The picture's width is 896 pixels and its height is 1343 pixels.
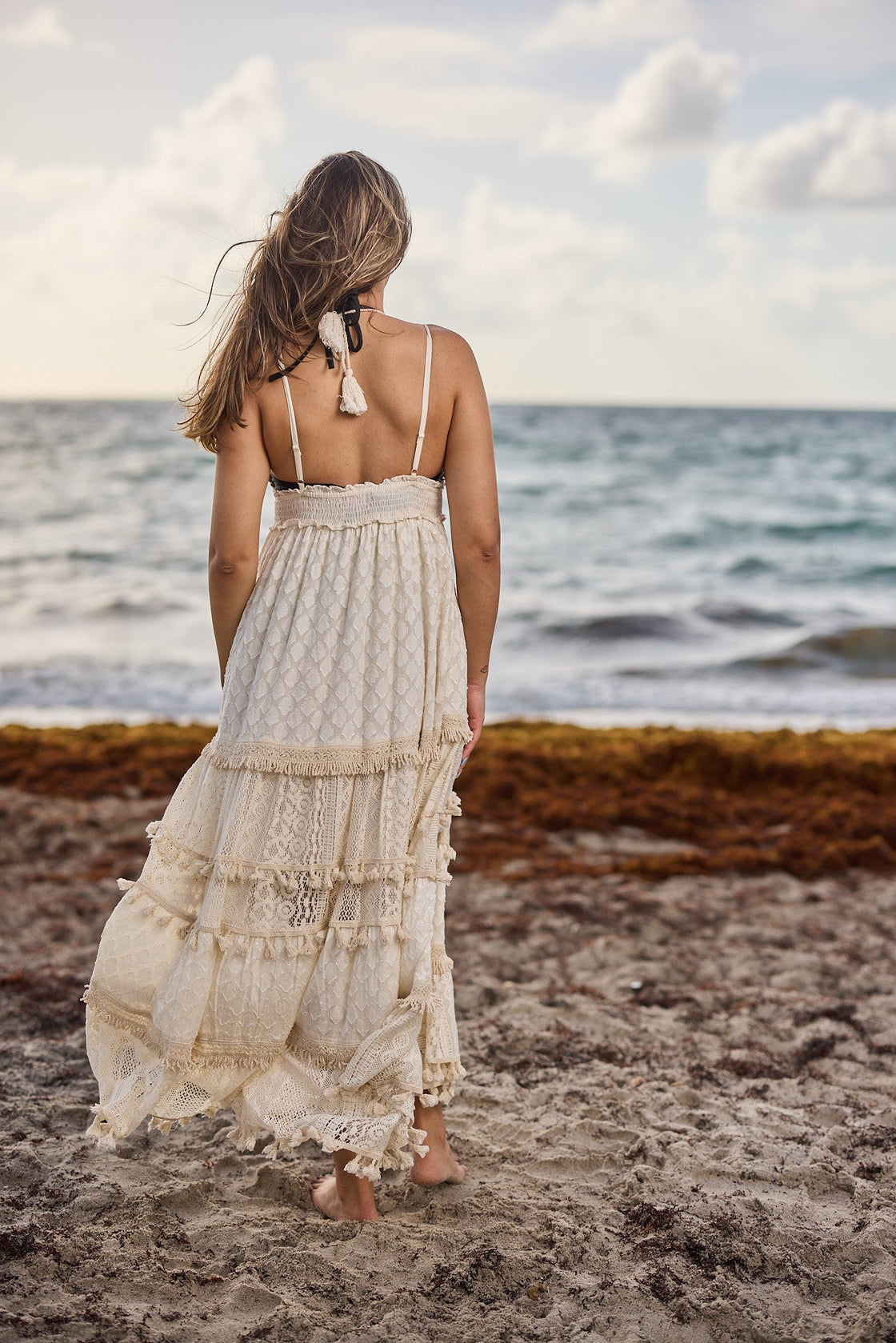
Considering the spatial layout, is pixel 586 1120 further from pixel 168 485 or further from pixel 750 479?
pixel 750 479

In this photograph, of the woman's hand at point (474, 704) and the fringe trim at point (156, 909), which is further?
the woman's hand at point (474, 704)

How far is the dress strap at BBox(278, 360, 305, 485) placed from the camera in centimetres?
236

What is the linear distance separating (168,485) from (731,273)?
52.1 feet

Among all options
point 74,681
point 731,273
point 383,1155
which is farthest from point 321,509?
point 731,273

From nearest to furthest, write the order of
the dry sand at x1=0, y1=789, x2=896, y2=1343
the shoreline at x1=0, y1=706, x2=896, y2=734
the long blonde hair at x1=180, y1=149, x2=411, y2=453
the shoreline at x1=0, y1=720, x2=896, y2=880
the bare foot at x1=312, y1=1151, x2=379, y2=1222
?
the dry sand at x1=0, y1=789, x2=896, y2=1343 → the long blonde hair at x1=180, y1=149, x2=411, y2=453 → the bare foot at x1=312, y1=1151, x2=379, y2=1222 → the shoreline at x1=0, y1=720, x2=896, y2=880 → the shoreline at x1=0, y1=706, x2=896, y2=734

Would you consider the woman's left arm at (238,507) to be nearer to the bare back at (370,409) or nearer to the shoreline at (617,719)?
the bare back at (370,409)

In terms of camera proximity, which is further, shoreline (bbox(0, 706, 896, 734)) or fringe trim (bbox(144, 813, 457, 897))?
shoreline (bbox(0, 706, 896, 734))

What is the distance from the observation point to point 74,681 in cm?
1023

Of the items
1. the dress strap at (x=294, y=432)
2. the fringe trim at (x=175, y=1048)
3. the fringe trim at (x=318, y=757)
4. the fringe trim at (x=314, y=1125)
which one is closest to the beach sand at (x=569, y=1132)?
the fringe trim at (x=314, y=1125)

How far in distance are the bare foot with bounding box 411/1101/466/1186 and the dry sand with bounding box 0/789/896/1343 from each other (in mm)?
41

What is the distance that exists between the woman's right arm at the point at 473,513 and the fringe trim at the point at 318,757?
19 cm

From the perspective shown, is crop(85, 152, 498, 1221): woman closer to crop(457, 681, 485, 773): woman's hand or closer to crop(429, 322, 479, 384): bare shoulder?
crop(429, 322, 479, 384): bare shoulder

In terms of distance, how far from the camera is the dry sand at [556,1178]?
221 cm

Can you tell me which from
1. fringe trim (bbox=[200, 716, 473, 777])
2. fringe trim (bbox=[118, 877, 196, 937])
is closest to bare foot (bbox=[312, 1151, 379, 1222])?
fringe trim (bbox=[118, 877, 196, 937])
